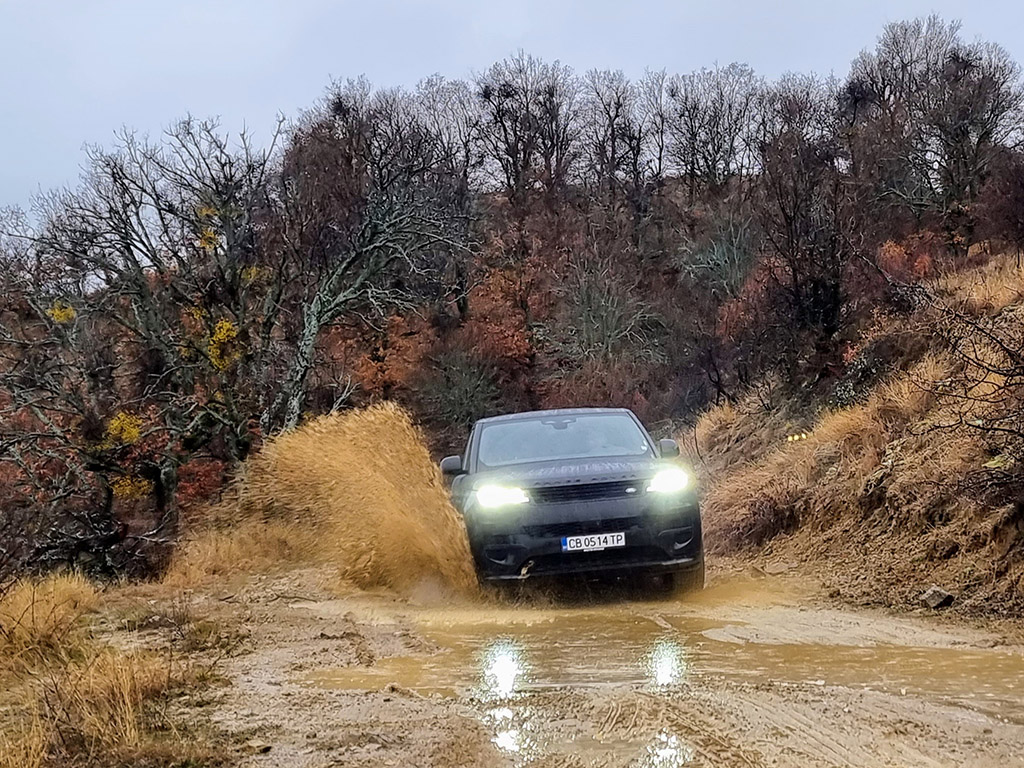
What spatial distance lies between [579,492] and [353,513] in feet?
14.1

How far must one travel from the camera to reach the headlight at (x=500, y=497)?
827cm

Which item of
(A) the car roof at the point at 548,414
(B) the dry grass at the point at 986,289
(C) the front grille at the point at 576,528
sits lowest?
(C) the front grille at the point at 576,528

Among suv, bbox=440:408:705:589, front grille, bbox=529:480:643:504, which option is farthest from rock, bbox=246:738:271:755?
front grille, bbox=529:480:643:504

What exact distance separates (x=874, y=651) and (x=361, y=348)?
36.6 metres

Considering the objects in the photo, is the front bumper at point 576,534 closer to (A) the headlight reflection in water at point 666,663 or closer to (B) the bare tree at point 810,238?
(A) the headlight reflection in water at point 666,663

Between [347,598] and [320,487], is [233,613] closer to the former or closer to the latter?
[347,598]

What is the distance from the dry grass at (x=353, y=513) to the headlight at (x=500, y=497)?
63 centimetres

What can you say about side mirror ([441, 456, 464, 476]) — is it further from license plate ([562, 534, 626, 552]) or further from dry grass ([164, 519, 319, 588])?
dry grass ([164, 519, 319, 588])

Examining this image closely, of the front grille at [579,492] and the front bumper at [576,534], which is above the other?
the front grille at [579,492]

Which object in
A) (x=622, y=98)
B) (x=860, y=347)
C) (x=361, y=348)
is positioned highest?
(x=622, y=98)

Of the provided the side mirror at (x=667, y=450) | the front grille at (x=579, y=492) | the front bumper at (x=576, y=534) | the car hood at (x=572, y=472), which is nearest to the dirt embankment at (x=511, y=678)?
the front bumper at (x=576, y=534)

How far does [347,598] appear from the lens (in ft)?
31.9

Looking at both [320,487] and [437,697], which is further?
[320,487]

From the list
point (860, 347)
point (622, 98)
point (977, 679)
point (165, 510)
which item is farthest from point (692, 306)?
point (977, 679)
